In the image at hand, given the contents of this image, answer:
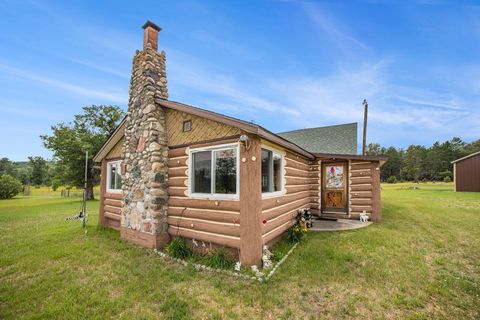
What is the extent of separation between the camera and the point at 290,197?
7.47 metres

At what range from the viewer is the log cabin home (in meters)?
5.00

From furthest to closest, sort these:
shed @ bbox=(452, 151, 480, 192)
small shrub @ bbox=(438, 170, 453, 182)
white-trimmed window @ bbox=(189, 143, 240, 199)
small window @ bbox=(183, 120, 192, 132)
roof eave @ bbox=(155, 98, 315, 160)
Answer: small shrub @ bbox=(438, 170, 453, 182), shed @ bbox=(452, 151, 480, 192), small window @ bbox=(183, 120, 192, 132), white-trimmed window @ bbox=(189, 143, 240, 199), roof eave @ bbox=(155, 98, 315, 160)

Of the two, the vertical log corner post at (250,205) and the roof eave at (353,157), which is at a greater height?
the roof eave at (353,157)

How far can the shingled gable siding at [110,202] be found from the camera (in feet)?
28.5

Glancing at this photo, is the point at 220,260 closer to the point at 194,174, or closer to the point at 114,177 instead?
the point at 194,174

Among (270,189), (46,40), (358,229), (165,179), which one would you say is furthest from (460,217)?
(46,40)

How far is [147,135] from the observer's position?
21.8 feet

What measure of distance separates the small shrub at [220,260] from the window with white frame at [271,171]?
1851 mm

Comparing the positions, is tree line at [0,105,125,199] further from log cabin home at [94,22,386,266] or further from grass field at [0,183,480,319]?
grass field at [0,183,480,319]

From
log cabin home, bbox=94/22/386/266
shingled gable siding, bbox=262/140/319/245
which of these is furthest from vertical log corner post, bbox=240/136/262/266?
shingled gable siding, bbox=262/140/319/245

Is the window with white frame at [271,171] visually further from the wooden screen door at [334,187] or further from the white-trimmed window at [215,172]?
the wooden screen door at [334,187]

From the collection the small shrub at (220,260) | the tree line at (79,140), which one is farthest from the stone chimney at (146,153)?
the tree line at (79,140)

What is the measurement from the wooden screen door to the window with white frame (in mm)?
5195

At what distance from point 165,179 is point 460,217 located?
530 inches
